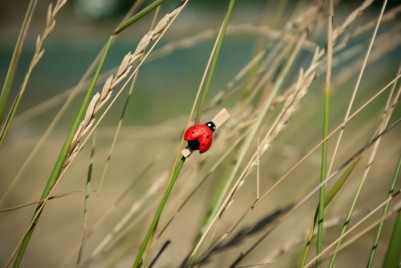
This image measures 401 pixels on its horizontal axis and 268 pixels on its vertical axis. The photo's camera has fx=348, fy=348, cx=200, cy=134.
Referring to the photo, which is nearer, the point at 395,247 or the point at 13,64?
the point at 395,247

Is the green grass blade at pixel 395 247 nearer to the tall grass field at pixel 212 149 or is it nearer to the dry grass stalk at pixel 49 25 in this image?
the tall grass field at pixel 212 149

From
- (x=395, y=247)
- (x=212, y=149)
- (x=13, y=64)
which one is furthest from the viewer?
(x=212, y=149)

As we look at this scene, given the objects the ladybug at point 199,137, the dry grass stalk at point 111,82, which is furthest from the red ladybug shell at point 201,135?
the dry grass stalk at point 111,82

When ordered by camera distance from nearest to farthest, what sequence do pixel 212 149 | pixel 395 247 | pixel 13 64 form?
pixel 395 247 → pixel 13 64 → pixel 212 149

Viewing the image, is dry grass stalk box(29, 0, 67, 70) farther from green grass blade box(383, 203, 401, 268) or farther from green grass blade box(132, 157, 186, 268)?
green grass blade box(383, 203, 401, 268)

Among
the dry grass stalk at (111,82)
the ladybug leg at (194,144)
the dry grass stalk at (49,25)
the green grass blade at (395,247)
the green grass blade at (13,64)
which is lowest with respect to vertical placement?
the green grass blade at (395,247)

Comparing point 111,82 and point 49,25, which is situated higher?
point 49,25

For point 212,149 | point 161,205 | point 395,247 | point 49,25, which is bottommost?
point 395,247

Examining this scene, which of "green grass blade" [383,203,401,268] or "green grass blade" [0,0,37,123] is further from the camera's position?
"green grass blade" [0,0,37,123]

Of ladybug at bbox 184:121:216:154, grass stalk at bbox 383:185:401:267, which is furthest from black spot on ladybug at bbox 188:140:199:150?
grass stalk at bbox 383:185:401:267

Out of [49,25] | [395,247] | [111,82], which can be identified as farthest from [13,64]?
[395,247]

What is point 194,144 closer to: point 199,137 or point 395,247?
point 199,137
